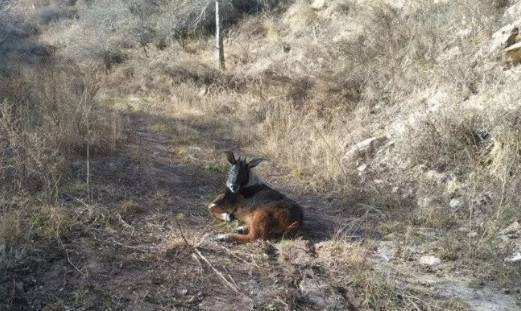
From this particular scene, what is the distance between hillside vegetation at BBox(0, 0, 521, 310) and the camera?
11.0 feet

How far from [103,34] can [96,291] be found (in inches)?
584

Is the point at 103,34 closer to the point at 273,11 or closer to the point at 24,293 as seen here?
the point at 273,11

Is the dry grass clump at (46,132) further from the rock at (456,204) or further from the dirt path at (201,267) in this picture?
the rock at (456,204)

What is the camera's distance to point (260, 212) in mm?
4246

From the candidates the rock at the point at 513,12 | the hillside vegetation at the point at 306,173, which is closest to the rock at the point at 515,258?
the hillside vegetation at the point at 306,173

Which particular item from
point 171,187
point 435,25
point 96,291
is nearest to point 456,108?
point 435,25

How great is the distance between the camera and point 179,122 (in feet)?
30.3

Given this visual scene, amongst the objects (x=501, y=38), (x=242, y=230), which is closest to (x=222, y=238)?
(x=242, y=230)

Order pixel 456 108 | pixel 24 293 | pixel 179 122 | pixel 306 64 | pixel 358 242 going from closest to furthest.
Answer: pixel 24 293 < pixel 358 242 < pixel 456 108 < pixel 179 122 < pixel 306 64

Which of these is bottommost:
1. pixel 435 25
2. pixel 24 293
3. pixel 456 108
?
pixel 24 293

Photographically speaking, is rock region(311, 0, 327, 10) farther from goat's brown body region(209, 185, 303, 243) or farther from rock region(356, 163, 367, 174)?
goat's brown body region(209, 185, 303, 243)

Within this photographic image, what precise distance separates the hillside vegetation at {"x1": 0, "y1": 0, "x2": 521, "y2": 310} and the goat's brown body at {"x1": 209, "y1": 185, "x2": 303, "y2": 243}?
16 cm

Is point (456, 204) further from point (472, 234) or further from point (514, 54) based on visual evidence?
point (514, 54)

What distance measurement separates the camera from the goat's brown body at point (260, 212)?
416cm
